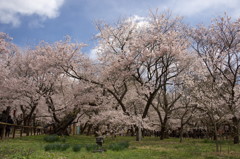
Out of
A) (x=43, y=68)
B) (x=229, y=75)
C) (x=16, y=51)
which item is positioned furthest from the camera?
(x=16, y=51)

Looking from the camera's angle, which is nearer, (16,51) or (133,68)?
(133,68)

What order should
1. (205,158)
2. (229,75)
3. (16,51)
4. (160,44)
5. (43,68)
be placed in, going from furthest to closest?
(16,51) < (229,75) < (43,68) < (160,44) < (205,158)

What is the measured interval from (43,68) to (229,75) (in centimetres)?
1695

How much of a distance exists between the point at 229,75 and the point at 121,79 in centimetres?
1089

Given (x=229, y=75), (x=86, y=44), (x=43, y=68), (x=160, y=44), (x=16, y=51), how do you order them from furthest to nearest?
(x=16, y=51), (x=229, y=75), (x=86, y=44), (x=43, y=68), (x=160, y=44)

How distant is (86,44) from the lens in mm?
20234

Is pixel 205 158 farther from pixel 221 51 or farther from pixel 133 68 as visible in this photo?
pixel 221 51

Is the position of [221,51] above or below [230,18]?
below

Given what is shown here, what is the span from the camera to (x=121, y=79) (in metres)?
18.4

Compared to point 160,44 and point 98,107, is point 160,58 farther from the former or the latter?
point 98,107

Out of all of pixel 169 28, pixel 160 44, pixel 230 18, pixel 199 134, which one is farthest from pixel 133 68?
pixel 199 134

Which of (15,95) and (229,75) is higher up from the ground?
(229,75)

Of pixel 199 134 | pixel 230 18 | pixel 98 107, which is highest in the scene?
pixel 230 18

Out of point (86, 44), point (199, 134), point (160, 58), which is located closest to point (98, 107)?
point (86, 44)
